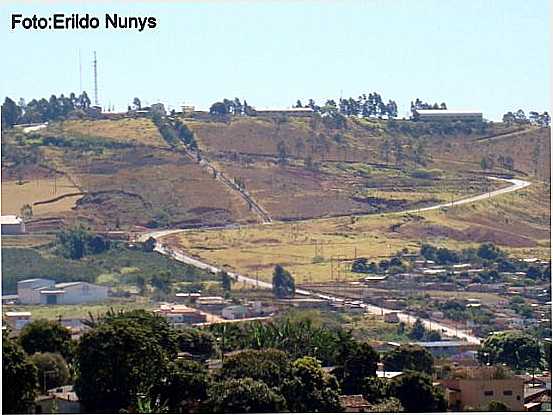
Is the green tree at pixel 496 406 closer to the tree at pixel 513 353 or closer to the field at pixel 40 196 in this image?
the tree at pixel 513 353

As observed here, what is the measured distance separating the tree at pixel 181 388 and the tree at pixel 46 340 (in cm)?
143

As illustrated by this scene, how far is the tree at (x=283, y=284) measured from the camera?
888 inches

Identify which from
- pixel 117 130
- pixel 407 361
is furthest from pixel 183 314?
pixel 117 130

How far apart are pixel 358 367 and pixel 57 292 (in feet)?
39.5

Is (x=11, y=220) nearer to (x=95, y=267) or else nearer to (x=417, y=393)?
(x=95, y=267)

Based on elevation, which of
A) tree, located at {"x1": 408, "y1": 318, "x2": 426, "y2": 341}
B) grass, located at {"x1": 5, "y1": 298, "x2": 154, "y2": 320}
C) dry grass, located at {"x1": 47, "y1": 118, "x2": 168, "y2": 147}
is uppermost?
dry grass, located at {"x1": 47, "y1": 118, "x2": 168, "y2": 147}

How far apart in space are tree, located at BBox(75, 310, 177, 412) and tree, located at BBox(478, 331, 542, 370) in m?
6.03

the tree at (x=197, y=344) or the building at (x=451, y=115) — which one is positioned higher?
the building at (x=451, y=115)

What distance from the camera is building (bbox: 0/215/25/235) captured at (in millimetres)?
22938

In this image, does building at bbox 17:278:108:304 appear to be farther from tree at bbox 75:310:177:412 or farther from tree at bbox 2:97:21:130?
tree at bbox 75:310:177:412

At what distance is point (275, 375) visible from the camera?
9133mm

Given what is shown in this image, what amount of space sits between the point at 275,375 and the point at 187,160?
1845 cm

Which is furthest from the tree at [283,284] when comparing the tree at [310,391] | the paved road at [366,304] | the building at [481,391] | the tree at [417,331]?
the tree at [310,391]

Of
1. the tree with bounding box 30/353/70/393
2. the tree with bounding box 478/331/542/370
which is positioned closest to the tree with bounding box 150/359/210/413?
the tree with bounding box 30/353/70/393
